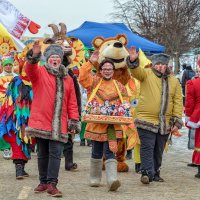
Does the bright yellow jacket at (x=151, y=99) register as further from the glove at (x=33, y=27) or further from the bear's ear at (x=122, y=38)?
the glove at (x=33, y=27)

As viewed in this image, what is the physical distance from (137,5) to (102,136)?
3974 cm

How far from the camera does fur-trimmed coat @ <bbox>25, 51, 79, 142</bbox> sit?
6668 millimetres

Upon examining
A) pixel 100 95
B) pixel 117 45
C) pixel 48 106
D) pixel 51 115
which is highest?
pixel 117 45

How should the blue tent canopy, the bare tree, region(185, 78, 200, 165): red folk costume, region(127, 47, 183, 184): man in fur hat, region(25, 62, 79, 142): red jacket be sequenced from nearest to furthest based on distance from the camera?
region(25, 62, 79, 142): red jacket
region(127, 47, 183, 184): man in fur hat
region(185, 78, 200, 165): red folk costume
the blue tent canopy
the bare tree

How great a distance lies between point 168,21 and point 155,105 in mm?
33814

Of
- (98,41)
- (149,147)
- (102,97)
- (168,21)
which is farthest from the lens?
(168,21)

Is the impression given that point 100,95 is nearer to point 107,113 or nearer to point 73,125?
point 107,113

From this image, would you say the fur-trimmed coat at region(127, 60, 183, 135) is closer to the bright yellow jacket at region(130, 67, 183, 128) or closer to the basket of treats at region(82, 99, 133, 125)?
the bright yellow jacket at region(130, 67, 183, 128)

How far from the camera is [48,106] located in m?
6.71

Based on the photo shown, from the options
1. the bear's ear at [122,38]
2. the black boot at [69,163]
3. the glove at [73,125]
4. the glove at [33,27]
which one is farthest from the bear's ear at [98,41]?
the glove at [33,27]

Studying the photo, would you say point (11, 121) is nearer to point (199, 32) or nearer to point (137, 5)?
point (199, 32)

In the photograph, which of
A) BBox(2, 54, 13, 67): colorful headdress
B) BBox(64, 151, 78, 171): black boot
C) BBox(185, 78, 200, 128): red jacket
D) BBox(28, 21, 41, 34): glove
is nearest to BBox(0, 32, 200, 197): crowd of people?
BBox(185, 78, 200, 128): red jacket

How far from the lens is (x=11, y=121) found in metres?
8.23

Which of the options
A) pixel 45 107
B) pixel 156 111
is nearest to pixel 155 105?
pixel 156 111
